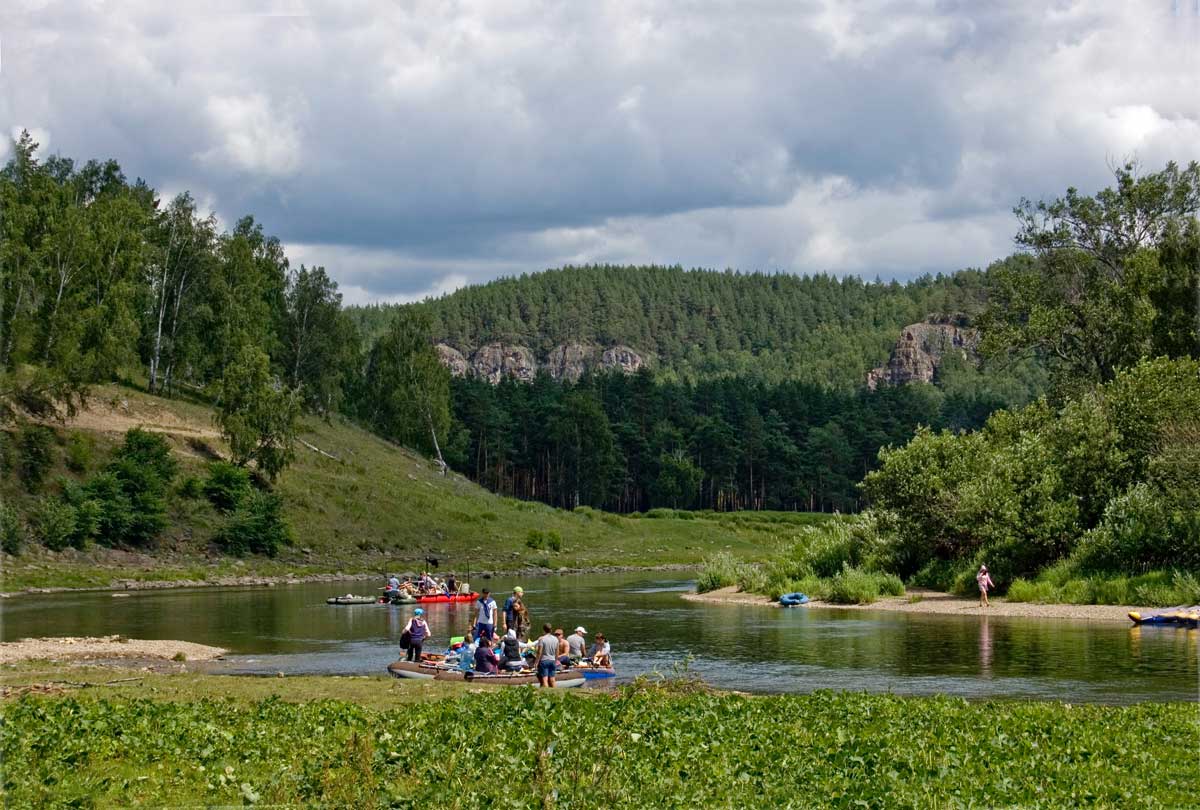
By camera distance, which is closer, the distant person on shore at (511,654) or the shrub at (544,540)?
the distant person on shore at (511,654)

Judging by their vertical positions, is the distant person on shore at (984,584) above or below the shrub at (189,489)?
below

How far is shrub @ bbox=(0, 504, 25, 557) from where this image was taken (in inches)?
3076

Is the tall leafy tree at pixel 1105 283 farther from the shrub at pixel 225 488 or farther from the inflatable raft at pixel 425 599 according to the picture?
the shrub at pixel 225 488

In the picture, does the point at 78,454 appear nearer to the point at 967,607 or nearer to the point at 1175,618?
the point at 967,607

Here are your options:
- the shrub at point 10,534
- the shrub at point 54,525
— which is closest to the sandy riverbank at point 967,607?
the shrub at point 54,525

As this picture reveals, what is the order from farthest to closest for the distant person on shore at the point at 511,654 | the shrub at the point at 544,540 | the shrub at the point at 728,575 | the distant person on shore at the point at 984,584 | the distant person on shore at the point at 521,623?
the shrub at the point at 544,540 → the shrub at the point at 728,575 → the distant person on shore at the point at 984,584 → the distant person on shore at the point at 521,623 → the distant person on shore at the point at 511,654

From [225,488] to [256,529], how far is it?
4907 mm

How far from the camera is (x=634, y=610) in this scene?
63.5 metres

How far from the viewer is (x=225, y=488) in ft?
319

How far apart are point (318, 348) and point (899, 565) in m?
84.3

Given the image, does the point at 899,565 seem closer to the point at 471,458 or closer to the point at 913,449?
the point at 913,449

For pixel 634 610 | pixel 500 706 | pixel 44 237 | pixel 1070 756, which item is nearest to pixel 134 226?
pixel 44 237

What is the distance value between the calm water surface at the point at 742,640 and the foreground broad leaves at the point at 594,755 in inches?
350

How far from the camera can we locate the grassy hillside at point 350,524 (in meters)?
85.8
